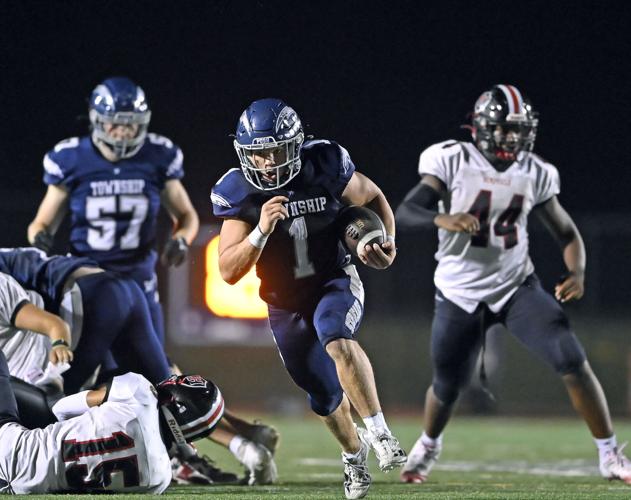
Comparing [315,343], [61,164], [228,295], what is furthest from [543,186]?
[228,295]

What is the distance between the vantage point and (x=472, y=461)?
7277 mm

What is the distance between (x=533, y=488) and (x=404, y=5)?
14.3m

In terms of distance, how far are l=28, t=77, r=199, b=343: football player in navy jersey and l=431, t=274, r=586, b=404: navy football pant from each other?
1.43m

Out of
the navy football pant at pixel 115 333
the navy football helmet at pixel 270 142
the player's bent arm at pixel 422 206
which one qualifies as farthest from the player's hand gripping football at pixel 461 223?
the navy football pant at pixel 115 333

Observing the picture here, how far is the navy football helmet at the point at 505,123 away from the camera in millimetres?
5887

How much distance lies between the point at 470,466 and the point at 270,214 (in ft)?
9.57

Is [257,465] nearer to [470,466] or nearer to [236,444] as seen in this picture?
[236,444]

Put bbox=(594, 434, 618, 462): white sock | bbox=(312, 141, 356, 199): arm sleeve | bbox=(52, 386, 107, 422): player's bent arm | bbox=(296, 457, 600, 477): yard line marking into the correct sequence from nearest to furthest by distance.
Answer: bbox=(52, 386, 107, 422): player's bent arm → bbox=(312, 141, 356, 199): arm sleeve → bbox=(594, 434, 618, 462): white sock → bbox=(296, 457, 600, 477): yard line marking

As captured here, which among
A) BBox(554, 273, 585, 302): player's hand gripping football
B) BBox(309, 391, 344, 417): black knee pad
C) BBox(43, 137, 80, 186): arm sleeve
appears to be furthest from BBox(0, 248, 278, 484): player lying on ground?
BBox(554, 273, 585, 302): player's hand gripping football

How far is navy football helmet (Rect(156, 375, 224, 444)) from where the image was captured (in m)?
4.40

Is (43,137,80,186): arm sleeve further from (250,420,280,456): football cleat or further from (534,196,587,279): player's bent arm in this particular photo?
(534,196,587,279): player's bent arm

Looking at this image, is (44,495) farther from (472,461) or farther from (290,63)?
(290,63)

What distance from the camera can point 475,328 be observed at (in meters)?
5.90

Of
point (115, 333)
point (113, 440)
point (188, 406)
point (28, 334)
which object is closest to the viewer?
point (113, 440)
